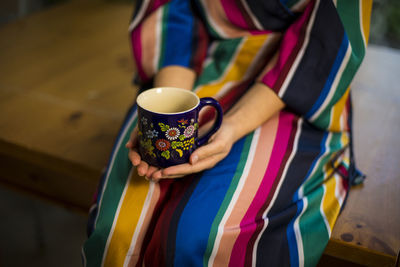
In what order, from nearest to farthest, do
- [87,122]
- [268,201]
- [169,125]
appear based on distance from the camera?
[169,125] → [268,201] → [87,122]

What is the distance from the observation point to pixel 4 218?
142 centimetres

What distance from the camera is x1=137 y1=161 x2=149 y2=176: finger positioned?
626 mm

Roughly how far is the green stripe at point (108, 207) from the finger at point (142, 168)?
0.21 feet

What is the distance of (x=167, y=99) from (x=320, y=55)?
292 millimetres

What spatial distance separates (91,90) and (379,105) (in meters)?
0.87

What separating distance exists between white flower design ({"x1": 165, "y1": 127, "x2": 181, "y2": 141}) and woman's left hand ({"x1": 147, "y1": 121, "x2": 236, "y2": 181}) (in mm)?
51

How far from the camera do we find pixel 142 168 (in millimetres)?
629

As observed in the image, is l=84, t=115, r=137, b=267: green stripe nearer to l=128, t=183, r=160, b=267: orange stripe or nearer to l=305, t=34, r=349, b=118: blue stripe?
l=128, t=183, r=160, b=267: orange stripe

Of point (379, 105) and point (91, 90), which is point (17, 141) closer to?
point (91, 90)

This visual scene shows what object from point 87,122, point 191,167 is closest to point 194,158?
point 191,167

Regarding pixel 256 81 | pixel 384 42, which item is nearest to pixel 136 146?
pixel 256 81

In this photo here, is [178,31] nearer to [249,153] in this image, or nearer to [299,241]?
[249,153]

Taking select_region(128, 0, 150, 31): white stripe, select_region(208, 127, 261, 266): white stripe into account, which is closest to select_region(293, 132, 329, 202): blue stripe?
select_region(208, 127, 261, 266): white stripe

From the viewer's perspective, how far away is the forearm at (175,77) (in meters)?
0.82
